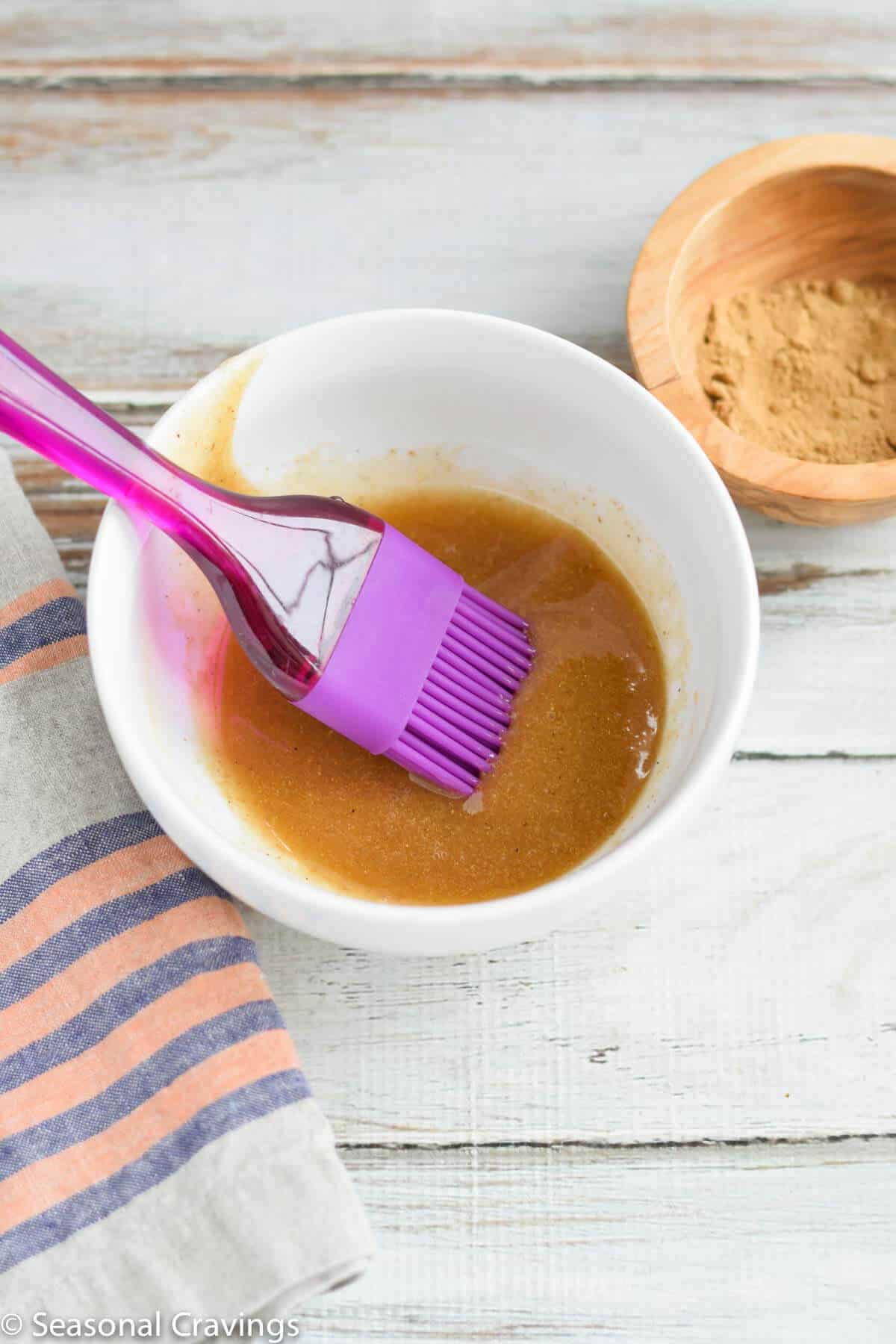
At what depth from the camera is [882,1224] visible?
0.94 meters

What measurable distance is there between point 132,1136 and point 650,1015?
40cm

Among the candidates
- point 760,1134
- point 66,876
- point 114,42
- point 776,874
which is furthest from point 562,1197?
point 114,42

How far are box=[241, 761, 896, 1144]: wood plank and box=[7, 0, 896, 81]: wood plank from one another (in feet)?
2.49

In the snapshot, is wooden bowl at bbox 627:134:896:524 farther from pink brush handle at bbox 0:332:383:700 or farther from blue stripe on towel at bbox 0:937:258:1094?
blue stripe on towel at bbox 0:937:258:1094

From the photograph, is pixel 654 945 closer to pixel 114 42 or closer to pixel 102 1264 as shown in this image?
pixel 102 1264

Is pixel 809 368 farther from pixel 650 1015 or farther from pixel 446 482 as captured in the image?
pixel 650 1015

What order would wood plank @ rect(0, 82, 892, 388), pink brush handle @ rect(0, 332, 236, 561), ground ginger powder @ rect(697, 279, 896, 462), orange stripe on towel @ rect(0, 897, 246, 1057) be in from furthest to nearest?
1. wood plank @ rect(0, 82, 892, 388)
2. ground ginger powder @ rect(697, 279, 896, 462)
3. orange stripe on towel @ rect(0, 897, 246, 1057)
4. pink brush handle @ rect(0, 332, 236, 561)

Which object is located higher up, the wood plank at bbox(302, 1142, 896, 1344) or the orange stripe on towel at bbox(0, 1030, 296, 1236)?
the orange stripe on towel at bbox(0, 1030, 296, 1236)

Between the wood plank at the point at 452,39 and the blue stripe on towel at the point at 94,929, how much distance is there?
800 millimetres

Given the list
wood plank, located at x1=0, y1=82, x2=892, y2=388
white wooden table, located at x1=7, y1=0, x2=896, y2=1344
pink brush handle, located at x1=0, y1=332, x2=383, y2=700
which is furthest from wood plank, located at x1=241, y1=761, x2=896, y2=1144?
wood plank, located at x1=0, y1=82, x2=892, y2=388

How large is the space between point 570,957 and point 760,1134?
194 mm

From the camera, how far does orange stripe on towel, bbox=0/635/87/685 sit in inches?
36.5

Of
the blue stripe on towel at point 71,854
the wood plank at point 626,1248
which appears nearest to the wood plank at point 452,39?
the blue stripe on towel at point 71,854

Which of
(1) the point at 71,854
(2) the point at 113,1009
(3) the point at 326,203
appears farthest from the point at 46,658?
(3) the point at 326,203
